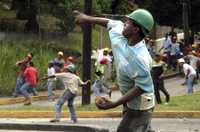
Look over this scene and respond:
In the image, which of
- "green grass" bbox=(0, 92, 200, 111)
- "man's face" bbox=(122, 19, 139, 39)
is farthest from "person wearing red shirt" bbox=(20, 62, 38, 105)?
"man's face" bbox=(122, 19, 139, 39)

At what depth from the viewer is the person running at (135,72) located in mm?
5562

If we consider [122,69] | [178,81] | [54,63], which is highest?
[122,69]

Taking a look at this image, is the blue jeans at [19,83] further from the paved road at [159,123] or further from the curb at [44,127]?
the curb at [44,127]

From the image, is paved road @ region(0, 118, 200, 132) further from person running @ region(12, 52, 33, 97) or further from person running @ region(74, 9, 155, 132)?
person running @ region(74, 9, 155, 132)

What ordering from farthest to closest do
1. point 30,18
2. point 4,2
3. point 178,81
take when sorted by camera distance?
point 4,2, point 30,18, point 178,81

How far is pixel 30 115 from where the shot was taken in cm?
1700

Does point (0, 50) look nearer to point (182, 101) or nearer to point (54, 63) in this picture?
point (54, 63)

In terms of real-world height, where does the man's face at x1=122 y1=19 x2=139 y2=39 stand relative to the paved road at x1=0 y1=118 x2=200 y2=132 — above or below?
above

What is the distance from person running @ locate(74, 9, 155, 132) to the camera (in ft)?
18.2

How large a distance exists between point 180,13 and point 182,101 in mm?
20779

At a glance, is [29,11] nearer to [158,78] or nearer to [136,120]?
[158,78]

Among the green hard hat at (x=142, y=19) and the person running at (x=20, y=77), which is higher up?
the green hard hat at (x=142, y=19)

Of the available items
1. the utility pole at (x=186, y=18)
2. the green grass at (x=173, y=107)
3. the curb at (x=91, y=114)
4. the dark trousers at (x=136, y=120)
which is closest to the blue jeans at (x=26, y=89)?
the green grass at (x=173, y=107)

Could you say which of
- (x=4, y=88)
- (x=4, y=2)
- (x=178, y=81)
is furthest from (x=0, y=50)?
(x=4, y=2)
